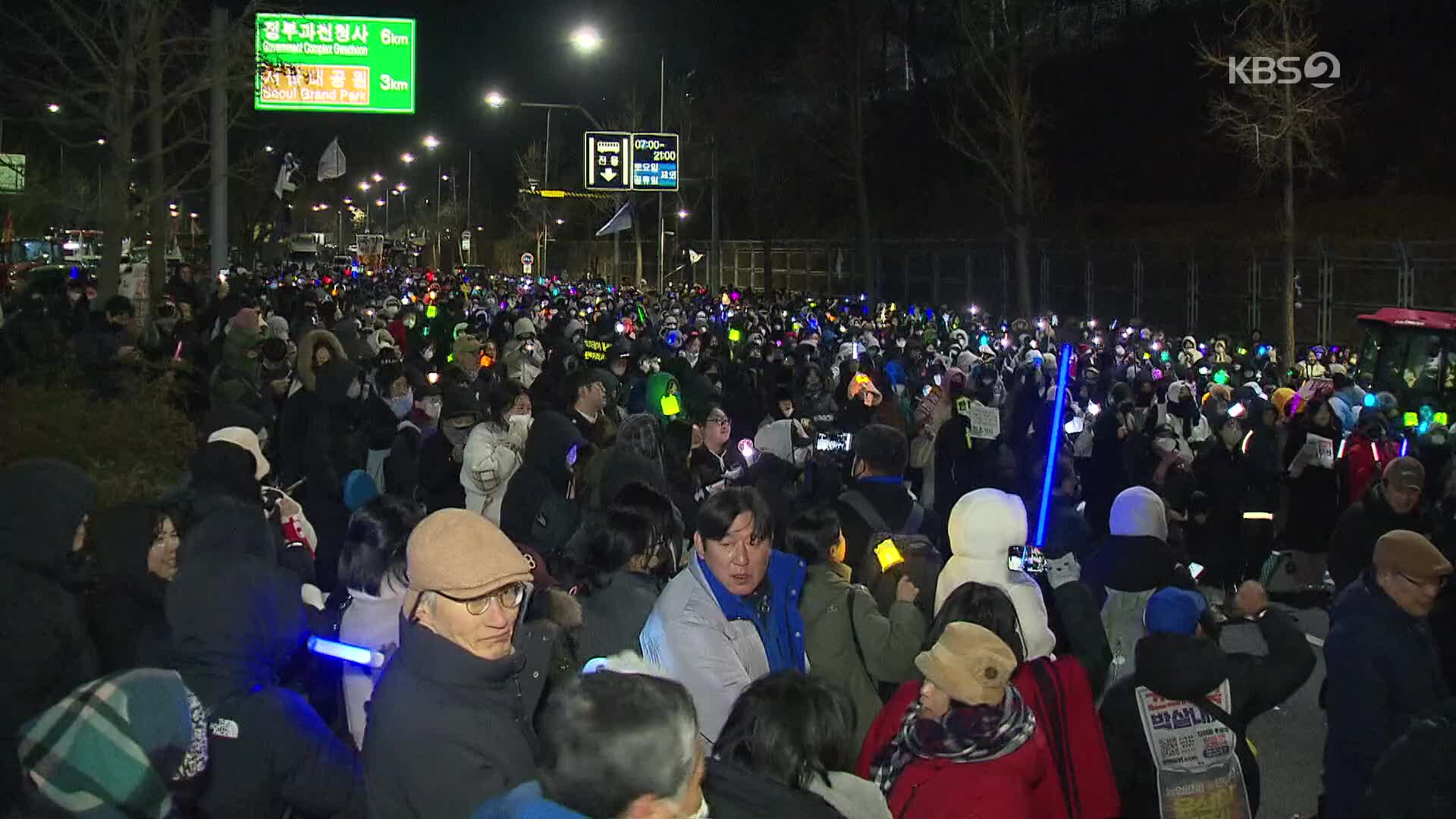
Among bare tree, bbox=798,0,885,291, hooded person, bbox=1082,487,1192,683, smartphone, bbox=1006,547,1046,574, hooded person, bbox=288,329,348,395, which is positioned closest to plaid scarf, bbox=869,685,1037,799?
smartphone, bbox=1006,547,1046,574

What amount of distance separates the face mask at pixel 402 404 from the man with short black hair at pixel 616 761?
8151 millimetres

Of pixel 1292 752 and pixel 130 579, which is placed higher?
pixel 130 579

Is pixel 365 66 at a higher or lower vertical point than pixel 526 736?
higher

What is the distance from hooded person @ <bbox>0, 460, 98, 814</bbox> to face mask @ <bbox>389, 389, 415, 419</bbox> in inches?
240

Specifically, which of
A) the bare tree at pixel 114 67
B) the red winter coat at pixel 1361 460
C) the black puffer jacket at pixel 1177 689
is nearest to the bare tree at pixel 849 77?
the bare tree at pixel 114 67

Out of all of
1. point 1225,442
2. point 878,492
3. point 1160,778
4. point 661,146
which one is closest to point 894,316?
point 661,146

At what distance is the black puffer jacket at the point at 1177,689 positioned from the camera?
4.77m

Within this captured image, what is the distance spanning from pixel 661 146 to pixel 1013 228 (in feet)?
31.0

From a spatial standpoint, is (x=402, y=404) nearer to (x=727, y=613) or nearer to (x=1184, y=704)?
(x=727, y=613)

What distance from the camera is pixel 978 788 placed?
159 inches

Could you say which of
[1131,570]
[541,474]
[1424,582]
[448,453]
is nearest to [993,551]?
[1131,570]

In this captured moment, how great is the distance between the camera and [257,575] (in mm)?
4238

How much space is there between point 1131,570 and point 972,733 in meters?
2.40

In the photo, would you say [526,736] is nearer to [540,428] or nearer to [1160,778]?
[1160,778]
